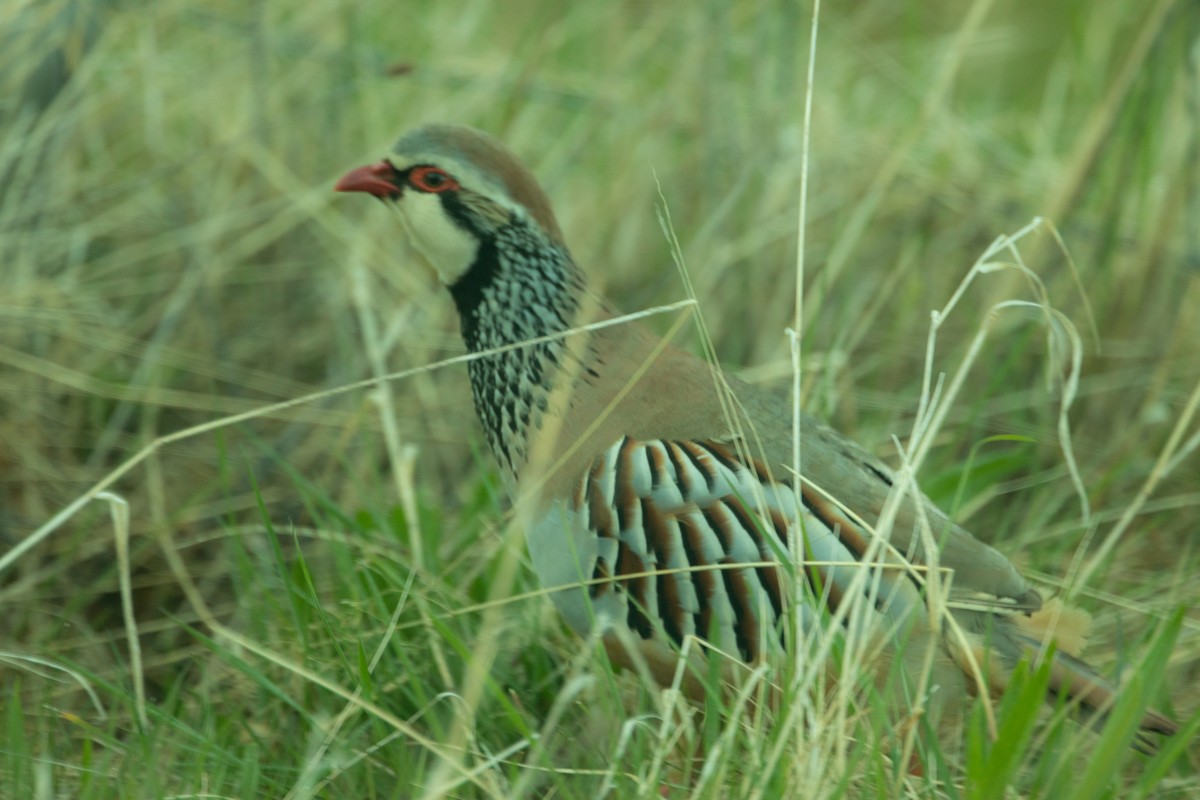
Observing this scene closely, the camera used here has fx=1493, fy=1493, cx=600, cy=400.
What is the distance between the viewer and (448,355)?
13.4ft

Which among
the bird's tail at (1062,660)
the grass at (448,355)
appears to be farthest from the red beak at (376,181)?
the bird's tail at (1062,660)

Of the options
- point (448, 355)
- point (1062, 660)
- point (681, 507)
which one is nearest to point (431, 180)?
point (681, 507)

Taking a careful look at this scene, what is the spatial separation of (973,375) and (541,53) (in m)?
1.38

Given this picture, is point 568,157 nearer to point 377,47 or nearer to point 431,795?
point 377,47

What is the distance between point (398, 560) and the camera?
2824 millimetres

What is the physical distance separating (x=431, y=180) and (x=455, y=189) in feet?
0.19

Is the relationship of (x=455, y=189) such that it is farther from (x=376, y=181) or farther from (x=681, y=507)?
(x=681, y=507)

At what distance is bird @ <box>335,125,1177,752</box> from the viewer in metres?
2.45

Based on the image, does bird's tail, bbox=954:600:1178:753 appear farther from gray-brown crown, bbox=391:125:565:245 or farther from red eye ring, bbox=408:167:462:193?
red eye ring, bbox=408:167:462:193

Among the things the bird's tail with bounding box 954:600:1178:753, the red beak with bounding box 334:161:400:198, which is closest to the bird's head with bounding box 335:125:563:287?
the red beak with bounding box 334:161:400:198

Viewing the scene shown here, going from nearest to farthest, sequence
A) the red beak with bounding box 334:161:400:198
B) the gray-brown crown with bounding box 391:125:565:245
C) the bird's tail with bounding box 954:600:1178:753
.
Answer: the bird's tail with bounding box 954:600:1178:753, the gray-brown crown with bounding box 391:125:565:245, the red beak with bounding box 334:161:400:198

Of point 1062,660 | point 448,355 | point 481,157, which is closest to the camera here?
point 1062,660

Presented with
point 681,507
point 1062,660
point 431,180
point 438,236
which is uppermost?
point 431,180

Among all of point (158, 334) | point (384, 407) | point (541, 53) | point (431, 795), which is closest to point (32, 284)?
point (158, 334)
